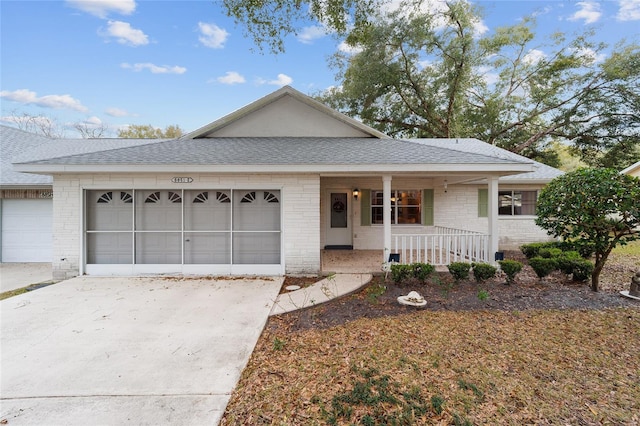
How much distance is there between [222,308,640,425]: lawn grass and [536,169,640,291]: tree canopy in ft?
5.90

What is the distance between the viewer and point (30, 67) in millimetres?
14047

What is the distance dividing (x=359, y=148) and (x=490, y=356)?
19.2 ft

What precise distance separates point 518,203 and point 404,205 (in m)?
4.68

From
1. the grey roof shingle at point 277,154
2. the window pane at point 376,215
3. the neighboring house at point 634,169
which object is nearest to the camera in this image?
the grey roof shingle at point 277,154

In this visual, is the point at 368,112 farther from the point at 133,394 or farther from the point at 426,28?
the point at 133,394

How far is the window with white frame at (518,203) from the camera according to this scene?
35.9 ft

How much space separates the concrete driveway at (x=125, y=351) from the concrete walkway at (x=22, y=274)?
1.31m

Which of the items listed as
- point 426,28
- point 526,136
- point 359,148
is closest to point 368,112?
point 426,28

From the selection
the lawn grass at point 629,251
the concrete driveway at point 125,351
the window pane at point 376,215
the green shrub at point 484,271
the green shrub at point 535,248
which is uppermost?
the window pane at point 376,215

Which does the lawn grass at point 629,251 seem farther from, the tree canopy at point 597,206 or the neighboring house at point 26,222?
the neighboring house at point 26,222

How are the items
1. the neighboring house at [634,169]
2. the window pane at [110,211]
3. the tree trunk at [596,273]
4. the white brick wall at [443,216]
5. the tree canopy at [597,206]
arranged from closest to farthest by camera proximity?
the tree canopy at [597,206]
the tree trunk at [596,273]
the window pane at [110,211]
the white brick wall at [443,216]
the neighboring house at [634,169]

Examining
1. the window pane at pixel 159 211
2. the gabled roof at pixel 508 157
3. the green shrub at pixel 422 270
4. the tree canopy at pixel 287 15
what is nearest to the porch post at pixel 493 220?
the green shrub at pixel 422 270

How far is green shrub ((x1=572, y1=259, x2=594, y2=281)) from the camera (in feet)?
20.4

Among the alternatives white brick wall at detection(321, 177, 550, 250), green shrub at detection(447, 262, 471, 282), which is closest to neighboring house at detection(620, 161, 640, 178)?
white brick wall at detection(321, 177, 550, 250)
